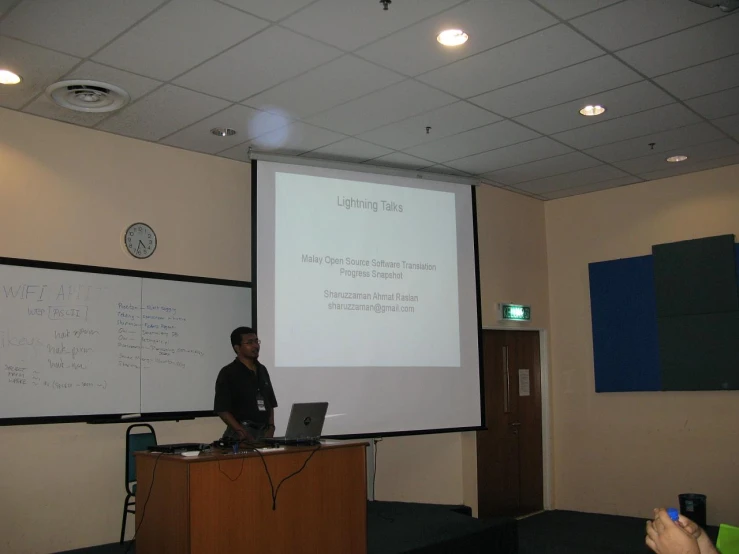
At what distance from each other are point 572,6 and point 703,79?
1482 mm

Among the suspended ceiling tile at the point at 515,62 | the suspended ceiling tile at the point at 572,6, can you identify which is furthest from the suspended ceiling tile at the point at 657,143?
the suspended ceiling tile at the point at 572,6

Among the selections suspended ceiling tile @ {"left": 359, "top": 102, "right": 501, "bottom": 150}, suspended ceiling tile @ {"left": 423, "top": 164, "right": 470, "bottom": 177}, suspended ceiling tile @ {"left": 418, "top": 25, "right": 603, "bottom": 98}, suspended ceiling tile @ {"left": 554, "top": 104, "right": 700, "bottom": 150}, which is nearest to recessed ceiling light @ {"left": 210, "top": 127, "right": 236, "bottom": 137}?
suspended ceiling tile @ {"left": 359, "top": 102, "right": 501, "bottom": 150}

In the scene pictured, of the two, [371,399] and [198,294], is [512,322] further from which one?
[198,294]

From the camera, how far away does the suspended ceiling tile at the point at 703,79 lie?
4.33 m

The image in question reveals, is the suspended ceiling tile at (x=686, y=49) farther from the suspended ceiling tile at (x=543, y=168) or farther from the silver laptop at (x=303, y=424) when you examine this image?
the silver laptop at (x=303, y=424)

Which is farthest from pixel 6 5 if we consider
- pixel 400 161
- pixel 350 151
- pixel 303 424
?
pixel 400 161

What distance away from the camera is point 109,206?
5.09 metres

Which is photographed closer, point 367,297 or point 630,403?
point 367,297

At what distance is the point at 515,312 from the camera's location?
713 cm

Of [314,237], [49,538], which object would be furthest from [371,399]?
[49,538]

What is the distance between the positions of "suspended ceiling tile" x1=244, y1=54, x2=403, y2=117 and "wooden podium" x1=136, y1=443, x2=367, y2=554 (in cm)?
229

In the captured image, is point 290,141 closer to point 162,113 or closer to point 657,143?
point 162,113

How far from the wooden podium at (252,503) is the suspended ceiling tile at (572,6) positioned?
2.68 meters

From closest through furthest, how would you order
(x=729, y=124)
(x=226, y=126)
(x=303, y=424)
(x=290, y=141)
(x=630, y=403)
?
(x=303, y=424) < (x=226, y=126) < (x=729, y=124) < (x=290, y=141) < (x=630, y=403)
